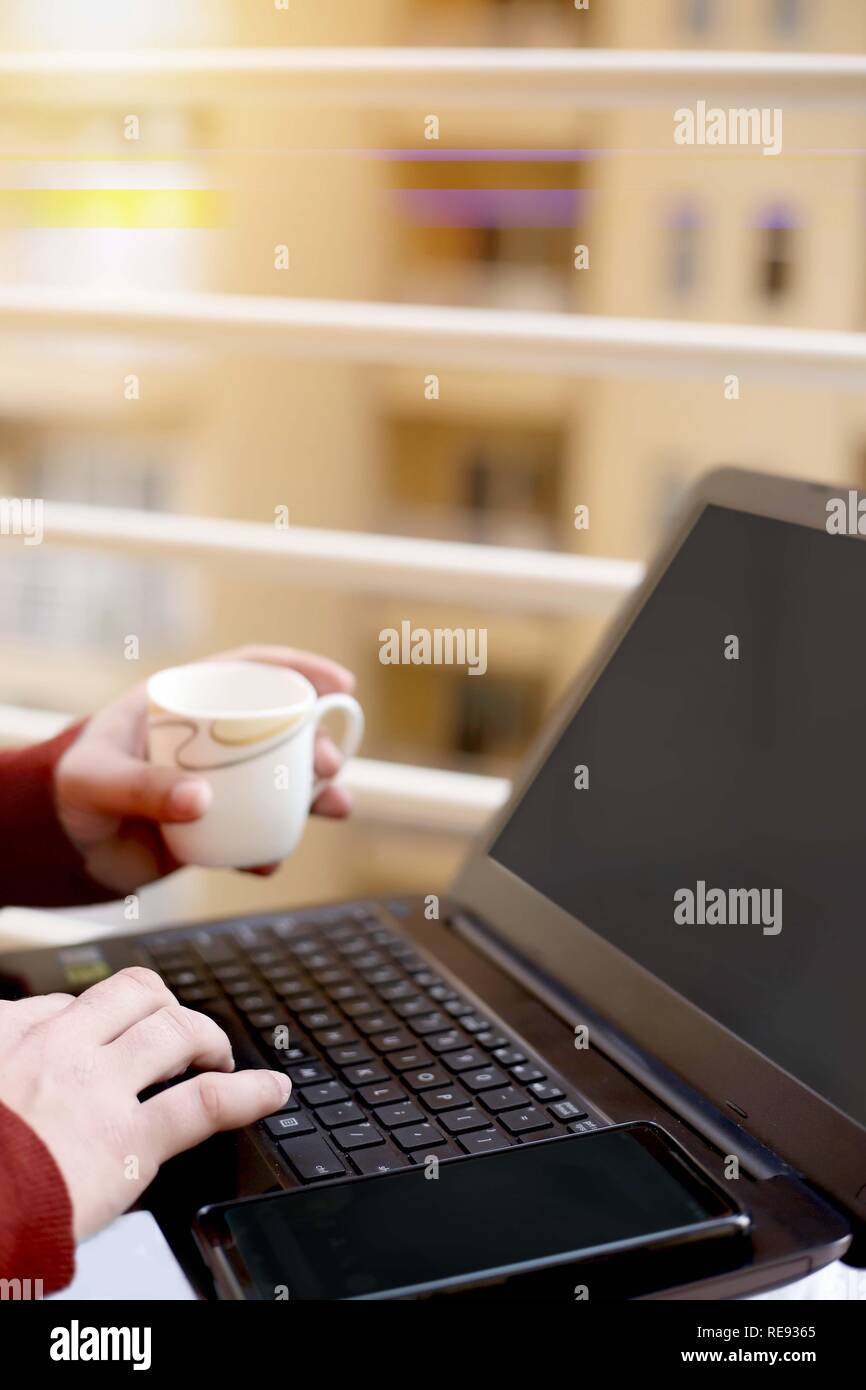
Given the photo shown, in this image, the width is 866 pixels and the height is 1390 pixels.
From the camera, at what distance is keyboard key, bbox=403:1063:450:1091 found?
0.62 metres

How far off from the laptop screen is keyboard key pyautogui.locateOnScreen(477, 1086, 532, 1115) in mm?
108

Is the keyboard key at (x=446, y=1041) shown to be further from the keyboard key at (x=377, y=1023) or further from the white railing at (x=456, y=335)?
the white railing at (x=456, y=335)

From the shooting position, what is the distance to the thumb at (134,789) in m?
0.79

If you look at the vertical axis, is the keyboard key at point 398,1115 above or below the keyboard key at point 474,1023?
below

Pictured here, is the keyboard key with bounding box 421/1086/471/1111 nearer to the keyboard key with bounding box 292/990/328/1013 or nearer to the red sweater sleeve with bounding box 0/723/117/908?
the keyboard key with bounding box 292/990/328/1013

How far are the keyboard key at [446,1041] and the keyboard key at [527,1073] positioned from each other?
35 mm

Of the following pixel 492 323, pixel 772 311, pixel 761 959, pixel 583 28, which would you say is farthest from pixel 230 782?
pixel 583 28

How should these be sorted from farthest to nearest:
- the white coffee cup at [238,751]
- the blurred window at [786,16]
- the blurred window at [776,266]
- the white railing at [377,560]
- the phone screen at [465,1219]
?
the blurred window at [776,266] → the blurred window at [786,16] → the white railing at [377,560] → the white coffee cup at [238,751] → the phone screen at [465,1219]

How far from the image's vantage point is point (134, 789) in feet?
2.71

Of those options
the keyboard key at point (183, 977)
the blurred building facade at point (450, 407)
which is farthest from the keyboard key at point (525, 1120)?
the blurred building facade at point (450, 407)

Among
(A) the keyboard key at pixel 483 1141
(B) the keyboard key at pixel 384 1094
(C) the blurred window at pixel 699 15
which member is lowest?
(A) the keyboard key at pixel 483 1141

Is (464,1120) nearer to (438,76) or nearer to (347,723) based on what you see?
(347,723)

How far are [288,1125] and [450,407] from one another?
34.5 feet
